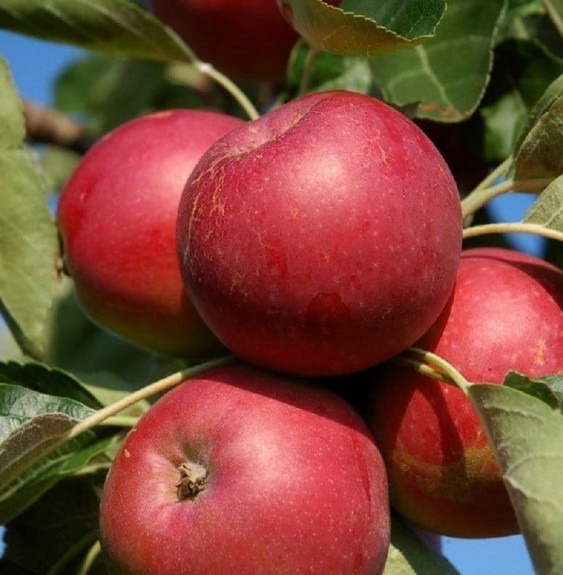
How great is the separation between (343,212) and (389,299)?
10 centimetres

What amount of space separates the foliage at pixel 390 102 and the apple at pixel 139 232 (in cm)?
8

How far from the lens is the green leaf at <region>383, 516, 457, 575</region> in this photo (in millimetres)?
1230

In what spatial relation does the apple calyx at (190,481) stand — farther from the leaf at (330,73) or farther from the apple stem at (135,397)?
the leaf at (330,73)

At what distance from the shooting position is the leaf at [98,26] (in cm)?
158

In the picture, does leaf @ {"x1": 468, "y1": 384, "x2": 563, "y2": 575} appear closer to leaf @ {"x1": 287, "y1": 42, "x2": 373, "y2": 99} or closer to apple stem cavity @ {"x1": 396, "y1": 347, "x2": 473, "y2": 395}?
apple stem cavity @ {"x1": 396, "y1": 347, "x2": 473, "y2": 395}

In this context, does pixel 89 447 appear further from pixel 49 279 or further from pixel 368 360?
pixel 368 360

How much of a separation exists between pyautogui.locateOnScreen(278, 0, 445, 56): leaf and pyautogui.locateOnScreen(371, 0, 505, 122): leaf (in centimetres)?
23

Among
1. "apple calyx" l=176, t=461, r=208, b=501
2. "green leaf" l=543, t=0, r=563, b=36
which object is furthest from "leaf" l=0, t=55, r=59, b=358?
"green leaf" l=543, t=0, r=563, b=36

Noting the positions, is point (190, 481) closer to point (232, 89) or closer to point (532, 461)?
point (532, 461)

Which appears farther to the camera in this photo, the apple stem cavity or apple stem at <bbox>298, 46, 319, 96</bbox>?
apple stem at <bbox>298, 46, 319, 96</bbox>

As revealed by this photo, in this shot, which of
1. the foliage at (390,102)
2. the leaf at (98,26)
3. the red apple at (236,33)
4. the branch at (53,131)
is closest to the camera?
the foliage at (390,102)

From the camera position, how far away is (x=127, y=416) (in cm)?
138

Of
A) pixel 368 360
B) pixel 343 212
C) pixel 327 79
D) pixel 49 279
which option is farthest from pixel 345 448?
pixel 327 79

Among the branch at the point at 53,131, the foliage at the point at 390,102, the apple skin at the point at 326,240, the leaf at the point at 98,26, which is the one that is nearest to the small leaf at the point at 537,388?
the foliage at the point at 390,102
